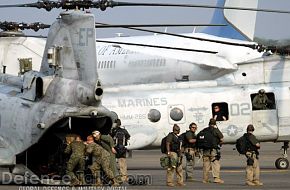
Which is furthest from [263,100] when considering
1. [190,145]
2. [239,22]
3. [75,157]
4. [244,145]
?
[239,22]

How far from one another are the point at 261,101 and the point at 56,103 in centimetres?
1061

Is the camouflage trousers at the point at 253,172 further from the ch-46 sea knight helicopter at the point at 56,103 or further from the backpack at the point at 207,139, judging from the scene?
the ch-46 sea knight helicopter at the point at 56,103

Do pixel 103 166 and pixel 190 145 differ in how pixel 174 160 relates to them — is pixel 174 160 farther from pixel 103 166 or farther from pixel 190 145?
pixel 103 166

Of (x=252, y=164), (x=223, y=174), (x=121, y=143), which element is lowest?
(x=223, y=174)

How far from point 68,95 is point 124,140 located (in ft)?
16.2

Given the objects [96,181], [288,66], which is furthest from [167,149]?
[288,66]

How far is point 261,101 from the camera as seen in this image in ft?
104

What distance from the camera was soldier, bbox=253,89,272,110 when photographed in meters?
31.7

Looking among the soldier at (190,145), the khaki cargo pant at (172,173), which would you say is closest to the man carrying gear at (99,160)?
the khaki cargo pant at (172,173)

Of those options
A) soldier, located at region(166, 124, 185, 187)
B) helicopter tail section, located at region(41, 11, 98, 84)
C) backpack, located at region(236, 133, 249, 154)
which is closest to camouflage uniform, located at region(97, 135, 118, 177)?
helicopter tail section, located at region(41, 11, 98, 84)

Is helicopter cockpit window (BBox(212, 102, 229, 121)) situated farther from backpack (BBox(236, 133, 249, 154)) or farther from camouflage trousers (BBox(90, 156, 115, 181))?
camouflage trousers (BBox(90, 156, 115, 181))

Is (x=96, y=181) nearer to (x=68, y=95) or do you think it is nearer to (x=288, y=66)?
(x=68, y=95)

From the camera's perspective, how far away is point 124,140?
89.7ft

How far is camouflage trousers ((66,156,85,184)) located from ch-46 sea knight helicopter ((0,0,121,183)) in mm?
865
